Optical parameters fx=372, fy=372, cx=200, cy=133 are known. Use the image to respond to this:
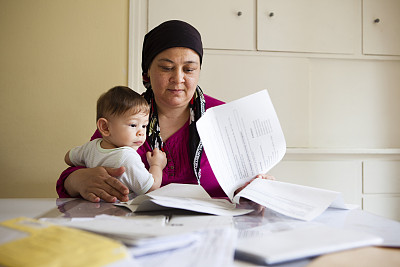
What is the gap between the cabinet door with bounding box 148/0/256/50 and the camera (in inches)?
82.2

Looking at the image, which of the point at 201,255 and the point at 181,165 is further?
the point at 181,165

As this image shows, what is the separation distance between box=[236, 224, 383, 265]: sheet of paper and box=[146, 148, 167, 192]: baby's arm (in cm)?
67

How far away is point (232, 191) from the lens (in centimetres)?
96

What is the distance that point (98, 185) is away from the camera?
979 mm

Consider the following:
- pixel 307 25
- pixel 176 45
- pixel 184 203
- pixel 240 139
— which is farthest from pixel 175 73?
pixel 307 25

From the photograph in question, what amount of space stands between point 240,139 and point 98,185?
0.40 m

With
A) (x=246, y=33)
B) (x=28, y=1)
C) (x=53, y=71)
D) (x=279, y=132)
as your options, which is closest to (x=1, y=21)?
(x=28, y=1)

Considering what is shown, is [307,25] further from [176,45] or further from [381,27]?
[176,45]

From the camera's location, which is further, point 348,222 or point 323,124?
point 323,124

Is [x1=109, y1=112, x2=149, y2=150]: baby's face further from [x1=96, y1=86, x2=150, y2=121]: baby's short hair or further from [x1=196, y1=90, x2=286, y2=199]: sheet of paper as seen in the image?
[x1=196, y1=90, x2=286, y2=199]: sheet of paper

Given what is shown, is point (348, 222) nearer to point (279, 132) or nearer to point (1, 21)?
point (279, 132)

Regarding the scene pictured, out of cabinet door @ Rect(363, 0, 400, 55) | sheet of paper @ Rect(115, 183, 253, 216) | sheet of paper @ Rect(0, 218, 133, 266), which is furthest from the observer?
cabinet door @ Rect(363, 0, 400, 55)

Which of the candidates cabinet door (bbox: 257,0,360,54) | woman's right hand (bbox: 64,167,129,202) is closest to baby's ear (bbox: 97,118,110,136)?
woman's right hand (bbox: 64,167,129,202)

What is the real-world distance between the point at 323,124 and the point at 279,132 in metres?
1.25
